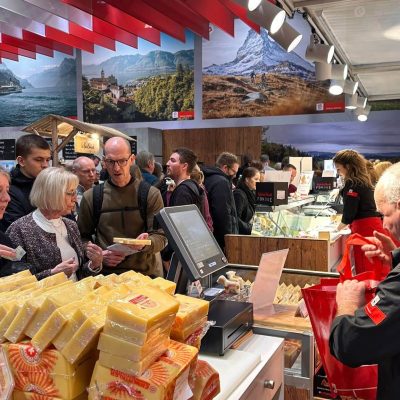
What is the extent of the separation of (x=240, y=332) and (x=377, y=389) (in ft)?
1.69

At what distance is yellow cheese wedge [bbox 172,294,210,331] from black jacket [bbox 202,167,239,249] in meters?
3.01

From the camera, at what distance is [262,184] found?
4.42 metres

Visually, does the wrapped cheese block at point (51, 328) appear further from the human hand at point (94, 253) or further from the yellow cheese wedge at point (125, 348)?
the human hand at point (94, 253)

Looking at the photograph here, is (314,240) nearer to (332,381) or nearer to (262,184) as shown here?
(262,184)

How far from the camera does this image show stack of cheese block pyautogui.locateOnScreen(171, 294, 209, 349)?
1.28 m

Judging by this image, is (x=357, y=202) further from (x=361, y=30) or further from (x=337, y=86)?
(x=337, y=86)

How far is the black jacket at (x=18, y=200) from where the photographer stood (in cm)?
296

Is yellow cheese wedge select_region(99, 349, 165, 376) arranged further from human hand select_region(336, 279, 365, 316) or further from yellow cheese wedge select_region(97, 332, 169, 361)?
human hand select_region(336, 279, 365, 316)

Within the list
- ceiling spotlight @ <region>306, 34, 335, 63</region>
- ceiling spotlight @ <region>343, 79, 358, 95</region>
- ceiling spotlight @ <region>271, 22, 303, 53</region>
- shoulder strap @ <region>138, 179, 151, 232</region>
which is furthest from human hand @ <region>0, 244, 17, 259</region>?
ceiling spotlight @ <region>343, 79, 358, 95</region>

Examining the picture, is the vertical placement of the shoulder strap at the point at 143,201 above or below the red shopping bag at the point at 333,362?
above

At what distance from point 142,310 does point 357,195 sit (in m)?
4.50

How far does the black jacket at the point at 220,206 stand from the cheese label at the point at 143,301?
3287mm

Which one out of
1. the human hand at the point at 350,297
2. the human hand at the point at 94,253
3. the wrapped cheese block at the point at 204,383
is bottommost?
the wrapped cheese block at the point at 204,383

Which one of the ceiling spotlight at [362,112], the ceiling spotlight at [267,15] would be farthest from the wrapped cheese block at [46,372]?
the ceiling spotlight at [362,112]
